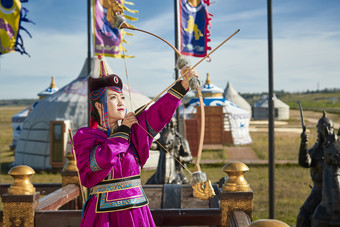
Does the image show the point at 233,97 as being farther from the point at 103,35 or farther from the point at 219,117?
the point at 103,35

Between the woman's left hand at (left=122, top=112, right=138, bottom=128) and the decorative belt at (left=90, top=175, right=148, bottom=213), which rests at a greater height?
the woman's left hand at (left=122, top=112, right=138, bottom=128)

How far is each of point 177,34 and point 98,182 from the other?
6593 mm

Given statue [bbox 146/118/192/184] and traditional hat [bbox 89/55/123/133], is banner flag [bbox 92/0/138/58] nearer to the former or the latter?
statue [bbox 146/118/192/184]

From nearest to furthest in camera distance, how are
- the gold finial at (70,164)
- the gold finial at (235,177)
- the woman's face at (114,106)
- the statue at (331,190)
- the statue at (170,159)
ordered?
1. the woman's face at (114,106)
2. the gold finial at (235,177)
3. the statue at (331,190)
4. the gold finial at (70,164)
5. the statue at (170,159)

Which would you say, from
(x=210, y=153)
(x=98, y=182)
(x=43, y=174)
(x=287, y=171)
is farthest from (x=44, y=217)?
(x=210, y=153)

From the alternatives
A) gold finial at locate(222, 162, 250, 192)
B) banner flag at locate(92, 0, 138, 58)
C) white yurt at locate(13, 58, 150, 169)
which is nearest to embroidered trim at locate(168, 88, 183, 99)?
gold finial at locate(222, 162, 250, 192)

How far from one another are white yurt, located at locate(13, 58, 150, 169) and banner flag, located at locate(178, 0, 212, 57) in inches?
210

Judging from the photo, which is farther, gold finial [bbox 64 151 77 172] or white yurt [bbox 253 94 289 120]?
white yurt [bbox 253 94 289 120]

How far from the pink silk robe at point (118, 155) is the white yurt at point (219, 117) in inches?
734

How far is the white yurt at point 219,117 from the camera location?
22.2 metres

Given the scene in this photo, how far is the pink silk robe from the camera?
287 centimetres

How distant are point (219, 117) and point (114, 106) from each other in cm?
1956

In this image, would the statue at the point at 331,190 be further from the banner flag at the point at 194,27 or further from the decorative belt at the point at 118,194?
the banner flag at the point at 194,27

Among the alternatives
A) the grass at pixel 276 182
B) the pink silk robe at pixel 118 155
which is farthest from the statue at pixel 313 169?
the grass at pixel 276 182
